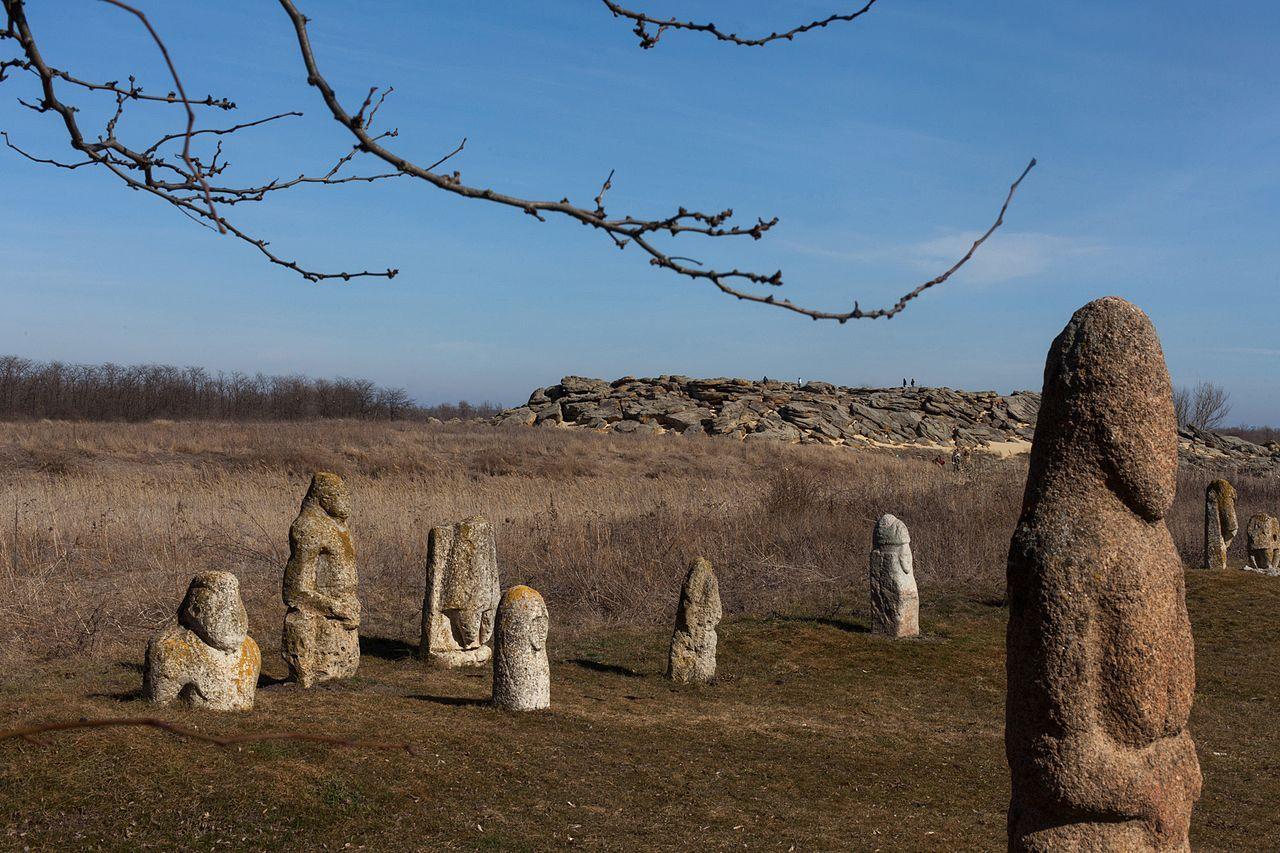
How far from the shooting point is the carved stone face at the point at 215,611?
7113 millimetres

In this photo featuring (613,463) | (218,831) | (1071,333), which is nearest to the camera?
(1071,333)

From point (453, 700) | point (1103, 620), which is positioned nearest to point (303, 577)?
point (453, 700)

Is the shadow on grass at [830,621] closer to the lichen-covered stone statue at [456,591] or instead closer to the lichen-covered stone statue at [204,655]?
the lichen-covered stone statue at [456,591]

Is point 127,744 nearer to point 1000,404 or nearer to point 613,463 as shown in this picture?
point 613,463

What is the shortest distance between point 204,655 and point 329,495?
2158mm

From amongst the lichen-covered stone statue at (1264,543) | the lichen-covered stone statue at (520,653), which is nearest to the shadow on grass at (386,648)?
the lichen-covered stone statue at (520,653)

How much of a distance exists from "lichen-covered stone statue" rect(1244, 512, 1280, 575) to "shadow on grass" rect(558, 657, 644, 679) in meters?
9.31

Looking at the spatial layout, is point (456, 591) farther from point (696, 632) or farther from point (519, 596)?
point (696, 632)

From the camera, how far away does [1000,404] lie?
4647 centimetres

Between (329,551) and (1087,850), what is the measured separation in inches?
262

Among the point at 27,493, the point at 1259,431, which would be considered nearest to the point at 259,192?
the point at 27,493

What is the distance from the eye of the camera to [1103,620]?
3.70m

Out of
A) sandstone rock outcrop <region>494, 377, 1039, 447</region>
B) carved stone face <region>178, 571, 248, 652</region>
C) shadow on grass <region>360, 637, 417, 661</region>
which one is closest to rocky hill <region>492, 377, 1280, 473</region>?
sandstone rock outcrop <region>494, 377, 1039, 447</region>

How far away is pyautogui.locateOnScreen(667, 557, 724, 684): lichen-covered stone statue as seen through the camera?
9461 millimetres
